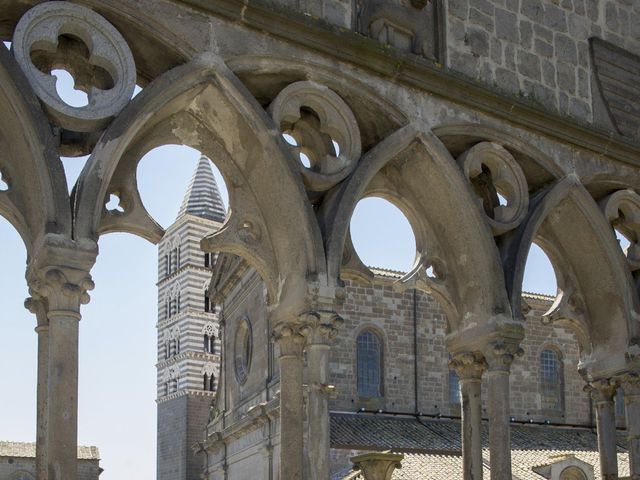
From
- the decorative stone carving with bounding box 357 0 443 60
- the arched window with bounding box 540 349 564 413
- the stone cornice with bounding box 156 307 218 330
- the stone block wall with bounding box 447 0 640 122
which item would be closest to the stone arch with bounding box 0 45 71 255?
the decorative stone carving with bounding box 357 0 443 60

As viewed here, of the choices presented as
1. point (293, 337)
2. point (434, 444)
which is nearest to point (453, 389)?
point (434, 444)

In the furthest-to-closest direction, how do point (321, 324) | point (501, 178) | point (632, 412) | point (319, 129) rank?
1. point (632, 412)
2. point (501, 178)
3. point (319, 129)
4. point (321, 324)

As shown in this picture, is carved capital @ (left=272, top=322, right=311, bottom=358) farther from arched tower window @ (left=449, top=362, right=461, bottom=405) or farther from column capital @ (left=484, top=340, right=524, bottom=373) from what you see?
arched tower window @ (left=449, top=362, right=461, bottom=405)

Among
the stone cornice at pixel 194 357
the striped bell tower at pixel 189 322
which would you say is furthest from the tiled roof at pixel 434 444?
the stone cornice at pixel 194 357

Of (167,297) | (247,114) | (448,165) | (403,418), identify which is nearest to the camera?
(247,114)

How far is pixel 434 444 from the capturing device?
87.8 feet

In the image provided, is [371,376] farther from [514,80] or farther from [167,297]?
[167,297]

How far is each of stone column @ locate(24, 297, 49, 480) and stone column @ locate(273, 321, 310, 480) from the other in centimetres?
182

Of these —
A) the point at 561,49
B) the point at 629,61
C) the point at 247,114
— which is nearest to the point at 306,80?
the point at 247,114

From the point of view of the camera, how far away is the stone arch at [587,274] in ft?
35.0

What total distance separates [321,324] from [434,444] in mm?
18709

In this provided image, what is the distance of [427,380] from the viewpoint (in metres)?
28.7

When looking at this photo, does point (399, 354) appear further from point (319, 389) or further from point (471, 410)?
point (319, 389)

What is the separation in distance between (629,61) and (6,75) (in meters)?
6.68
